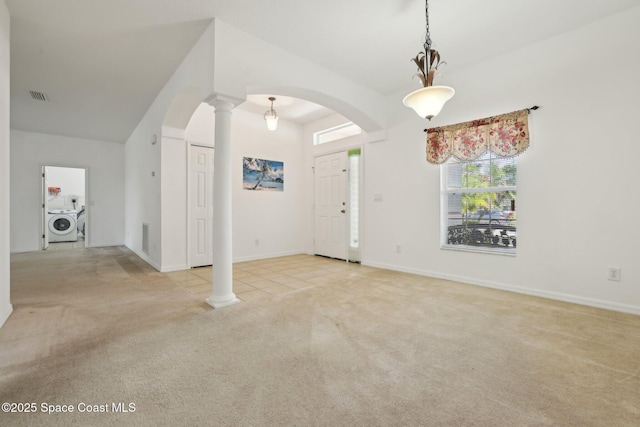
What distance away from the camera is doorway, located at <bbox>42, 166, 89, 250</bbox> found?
7805 mm

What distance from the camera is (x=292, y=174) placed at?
606 centimetres

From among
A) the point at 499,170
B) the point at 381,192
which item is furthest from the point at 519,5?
the point at 381,192

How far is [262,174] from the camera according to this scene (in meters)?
5.59

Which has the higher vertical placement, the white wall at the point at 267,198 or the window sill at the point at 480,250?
the white wall at the point at 267,198

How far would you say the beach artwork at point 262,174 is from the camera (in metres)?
5.38

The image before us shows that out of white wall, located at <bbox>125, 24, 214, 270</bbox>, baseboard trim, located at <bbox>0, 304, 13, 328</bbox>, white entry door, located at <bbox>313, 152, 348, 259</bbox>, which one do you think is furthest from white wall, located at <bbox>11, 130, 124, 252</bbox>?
white entry door, located at <bbox>313, 152, 348, 259</bbox>

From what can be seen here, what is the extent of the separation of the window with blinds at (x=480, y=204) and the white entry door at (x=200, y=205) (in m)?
3.80

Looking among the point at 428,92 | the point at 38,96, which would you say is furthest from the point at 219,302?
the point at 38,96

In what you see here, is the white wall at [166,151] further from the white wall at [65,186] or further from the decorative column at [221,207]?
the white wall at [65,186]

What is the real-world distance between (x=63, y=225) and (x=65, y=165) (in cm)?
218

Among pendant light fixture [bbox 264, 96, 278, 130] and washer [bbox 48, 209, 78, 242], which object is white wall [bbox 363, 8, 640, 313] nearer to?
pendant light fixture [bbox 264, 96, 278, 130]

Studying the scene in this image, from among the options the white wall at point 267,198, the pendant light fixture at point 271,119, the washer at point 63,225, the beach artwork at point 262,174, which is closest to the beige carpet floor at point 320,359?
the white wall at point 267,198

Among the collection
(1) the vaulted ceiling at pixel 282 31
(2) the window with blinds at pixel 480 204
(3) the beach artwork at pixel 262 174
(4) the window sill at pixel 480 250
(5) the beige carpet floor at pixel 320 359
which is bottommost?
(5) the beige carpet floor at pixel 320 359

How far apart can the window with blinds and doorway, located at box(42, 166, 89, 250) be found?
29.7ft
